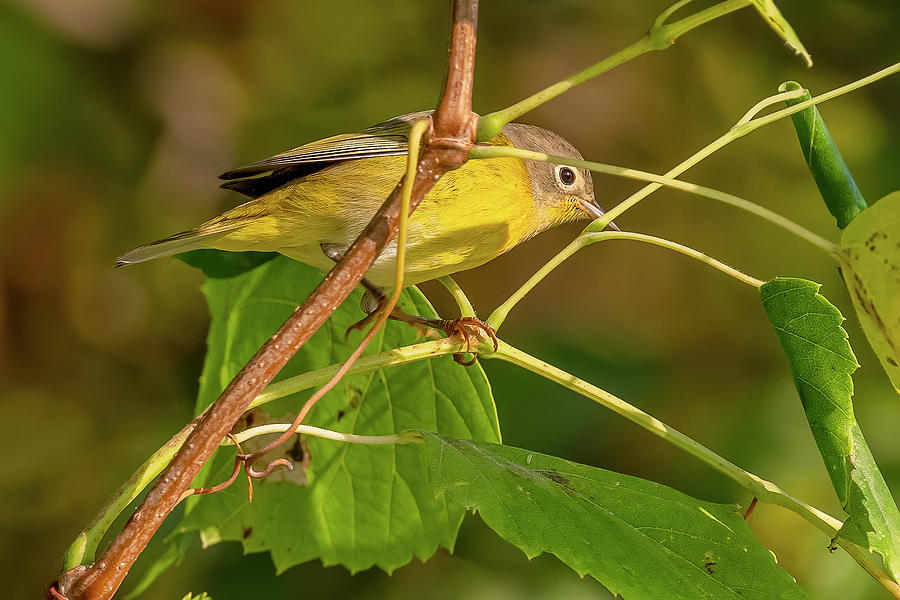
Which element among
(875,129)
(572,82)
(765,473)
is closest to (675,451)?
(765,473)

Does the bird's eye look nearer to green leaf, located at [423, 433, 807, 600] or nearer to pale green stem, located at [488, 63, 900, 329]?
pale green stem, located at [488, 63, 900, 329]

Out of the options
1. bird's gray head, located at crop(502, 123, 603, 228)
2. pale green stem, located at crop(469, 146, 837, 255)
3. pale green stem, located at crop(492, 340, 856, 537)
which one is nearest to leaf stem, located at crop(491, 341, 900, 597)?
pale green stem, located at crop(492, 340, 856, 537)

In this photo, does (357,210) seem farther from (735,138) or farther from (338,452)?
(735,138)

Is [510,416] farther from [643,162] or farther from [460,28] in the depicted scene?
[460,28]

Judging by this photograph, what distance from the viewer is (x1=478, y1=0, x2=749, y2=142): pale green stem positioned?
3.06 ft

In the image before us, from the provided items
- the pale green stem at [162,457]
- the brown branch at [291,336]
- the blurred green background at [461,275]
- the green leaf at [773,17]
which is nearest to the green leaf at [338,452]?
the pale green stem at [162,457]

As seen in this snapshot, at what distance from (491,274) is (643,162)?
31.7 inches

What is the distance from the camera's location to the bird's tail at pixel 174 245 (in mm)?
1556

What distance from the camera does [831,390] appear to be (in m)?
1.09

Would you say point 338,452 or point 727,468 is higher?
point 727,468

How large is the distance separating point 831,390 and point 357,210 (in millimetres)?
941

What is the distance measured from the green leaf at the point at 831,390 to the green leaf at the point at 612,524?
0.12m

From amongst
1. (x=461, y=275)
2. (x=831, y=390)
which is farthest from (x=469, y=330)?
(x=461, y=275)

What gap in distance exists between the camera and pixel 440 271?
162 cm
